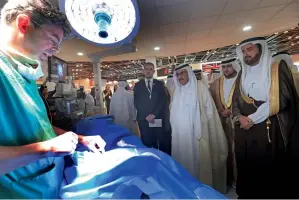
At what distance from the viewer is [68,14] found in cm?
98

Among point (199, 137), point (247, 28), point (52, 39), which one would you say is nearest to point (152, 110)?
point (199, 137)

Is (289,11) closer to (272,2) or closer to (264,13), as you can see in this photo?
(264,13)

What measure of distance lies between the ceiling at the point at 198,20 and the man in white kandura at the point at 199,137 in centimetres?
96

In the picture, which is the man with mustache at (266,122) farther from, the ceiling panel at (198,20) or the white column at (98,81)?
the white column at (98,81)

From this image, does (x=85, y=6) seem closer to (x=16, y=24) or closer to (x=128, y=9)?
(x=128, y=9)

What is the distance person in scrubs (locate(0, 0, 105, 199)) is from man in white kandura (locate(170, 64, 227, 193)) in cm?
154

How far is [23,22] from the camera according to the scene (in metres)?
0.57

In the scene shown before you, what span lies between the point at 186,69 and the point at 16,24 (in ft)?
6.09

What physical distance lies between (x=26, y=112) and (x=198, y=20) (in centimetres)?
268

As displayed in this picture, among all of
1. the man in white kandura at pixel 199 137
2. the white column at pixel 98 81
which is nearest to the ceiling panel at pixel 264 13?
the man in white kandura at pixel 199 137

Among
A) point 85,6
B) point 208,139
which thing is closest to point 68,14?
point 85,6

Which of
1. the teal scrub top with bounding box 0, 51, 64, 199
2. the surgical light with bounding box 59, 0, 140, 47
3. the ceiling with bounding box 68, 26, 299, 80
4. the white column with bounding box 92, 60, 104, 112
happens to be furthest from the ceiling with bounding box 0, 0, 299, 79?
the teal scrub top with bounding box 0, 51, 64, 199

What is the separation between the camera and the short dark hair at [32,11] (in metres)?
0.58

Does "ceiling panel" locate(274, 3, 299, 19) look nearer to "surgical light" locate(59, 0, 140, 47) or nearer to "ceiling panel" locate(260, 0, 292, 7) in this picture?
"ceiling panel" locate(260, 0, 292, 7)
